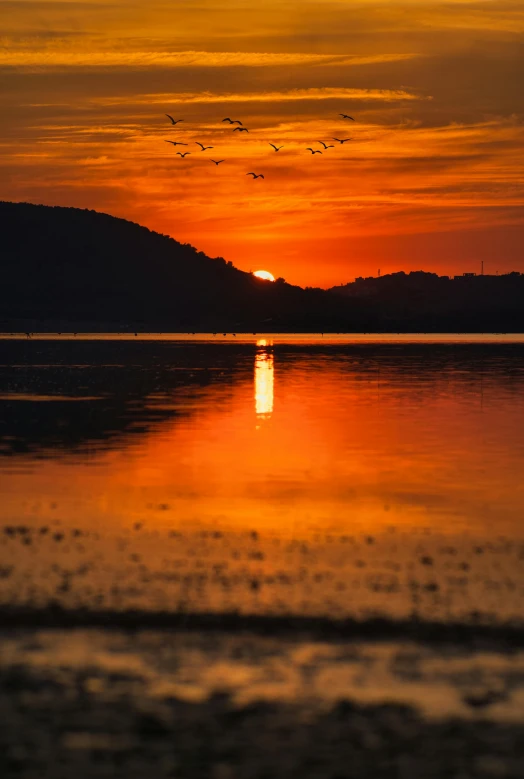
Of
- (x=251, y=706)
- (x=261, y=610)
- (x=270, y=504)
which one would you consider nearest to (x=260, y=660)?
(x=251, y=706)

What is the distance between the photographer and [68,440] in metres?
37.9

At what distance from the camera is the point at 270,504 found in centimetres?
2412

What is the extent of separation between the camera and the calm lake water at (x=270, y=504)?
15.7 m

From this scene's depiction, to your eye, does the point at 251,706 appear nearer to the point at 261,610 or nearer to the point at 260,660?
the point at 260,660

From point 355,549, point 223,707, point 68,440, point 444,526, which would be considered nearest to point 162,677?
point 223,707

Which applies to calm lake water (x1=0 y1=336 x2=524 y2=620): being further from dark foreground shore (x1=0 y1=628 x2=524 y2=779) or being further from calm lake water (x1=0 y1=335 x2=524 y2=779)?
dark foreground shore (x1=0 y1=628 x2=524 y2=779)

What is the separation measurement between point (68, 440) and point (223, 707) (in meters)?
27.7

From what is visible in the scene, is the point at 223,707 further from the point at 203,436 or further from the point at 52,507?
the point at 203,436

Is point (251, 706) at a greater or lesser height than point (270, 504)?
greater

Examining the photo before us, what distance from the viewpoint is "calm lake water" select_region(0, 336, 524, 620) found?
51.6 ft

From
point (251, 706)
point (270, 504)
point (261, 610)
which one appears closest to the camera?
point (251, 706)

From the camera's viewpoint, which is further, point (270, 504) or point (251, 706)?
point (270, 504)

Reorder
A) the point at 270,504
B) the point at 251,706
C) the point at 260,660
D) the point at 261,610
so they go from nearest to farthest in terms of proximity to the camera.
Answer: the point at 251,706 → the point at 260,660 → the point at 261,610 → the point at 270,504

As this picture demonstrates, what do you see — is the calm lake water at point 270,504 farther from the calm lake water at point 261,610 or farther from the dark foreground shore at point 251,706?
the dark foreground shore at point 251,706
